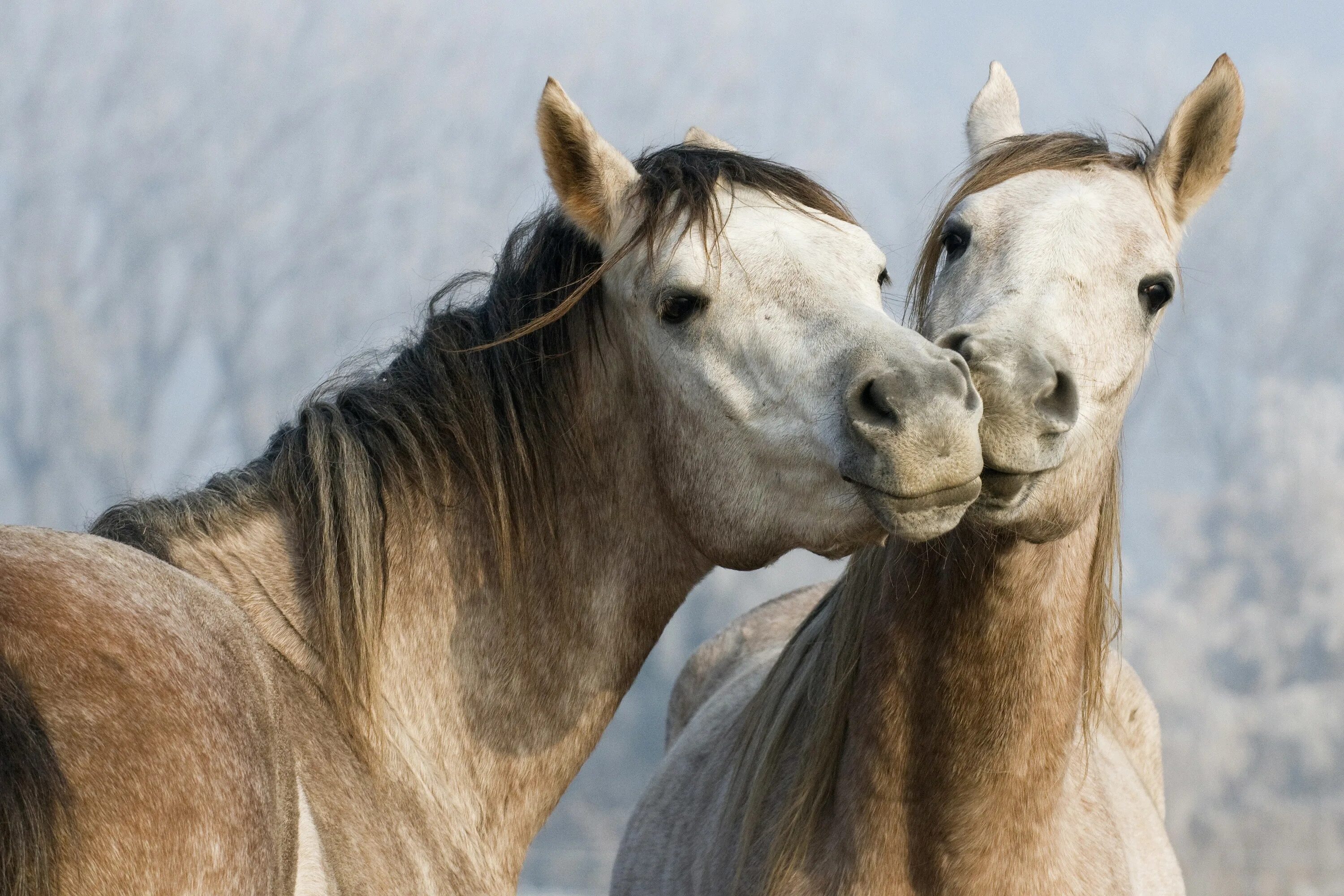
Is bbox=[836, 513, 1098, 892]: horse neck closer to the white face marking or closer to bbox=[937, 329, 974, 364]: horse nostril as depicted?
bbox=[937, 329, 974, 364]: horse nostril

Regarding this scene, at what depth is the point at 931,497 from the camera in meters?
2.60

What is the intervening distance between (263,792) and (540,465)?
3.76ft

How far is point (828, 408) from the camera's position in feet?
8.82

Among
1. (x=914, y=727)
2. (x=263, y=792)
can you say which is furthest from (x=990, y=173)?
(x=263, y=792)

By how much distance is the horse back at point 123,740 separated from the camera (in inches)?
69.0

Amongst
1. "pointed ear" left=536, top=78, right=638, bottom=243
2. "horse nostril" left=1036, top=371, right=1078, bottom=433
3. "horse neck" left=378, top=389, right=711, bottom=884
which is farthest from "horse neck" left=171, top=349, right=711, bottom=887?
"horse nostril" left=1036, top=371, right=1078, bottom=433

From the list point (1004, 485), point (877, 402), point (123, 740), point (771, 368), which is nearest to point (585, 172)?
point (771, 368)

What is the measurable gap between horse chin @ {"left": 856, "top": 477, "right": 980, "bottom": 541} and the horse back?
134 cm

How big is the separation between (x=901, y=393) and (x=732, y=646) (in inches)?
163

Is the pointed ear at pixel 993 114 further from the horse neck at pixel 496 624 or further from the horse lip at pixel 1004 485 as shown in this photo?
the horse neck at pixel 496 624

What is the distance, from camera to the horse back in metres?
1.75

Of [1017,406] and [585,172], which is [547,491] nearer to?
[585,172]

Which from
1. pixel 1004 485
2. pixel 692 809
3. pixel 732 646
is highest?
pixel 732 646

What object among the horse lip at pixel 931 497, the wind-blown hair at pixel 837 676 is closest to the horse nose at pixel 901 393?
the horse lip at pixel 931 497
